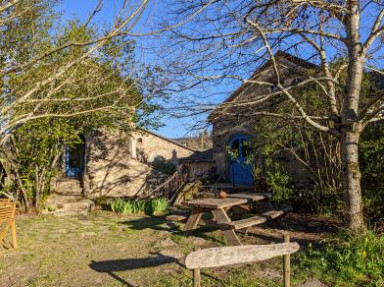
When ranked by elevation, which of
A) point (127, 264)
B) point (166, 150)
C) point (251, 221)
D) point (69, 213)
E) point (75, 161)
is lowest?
point (127, 264)

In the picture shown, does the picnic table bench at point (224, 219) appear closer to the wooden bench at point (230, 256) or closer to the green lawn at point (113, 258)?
the green lawn at point (113, 258)

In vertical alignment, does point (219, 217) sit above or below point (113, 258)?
above

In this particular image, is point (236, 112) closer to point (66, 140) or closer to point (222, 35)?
point (222, 35)

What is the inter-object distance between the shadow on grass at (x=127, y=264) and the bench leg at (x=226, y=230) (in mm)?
996

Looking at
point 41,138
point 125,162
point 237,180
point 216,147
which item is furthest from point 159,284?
point 216,147

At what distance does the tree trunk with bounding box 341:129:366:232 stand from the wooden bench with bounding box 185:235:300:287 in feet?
7.38

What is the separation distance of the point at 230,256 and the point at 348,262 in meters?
2.28

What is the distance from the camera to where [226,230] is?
18.8 feet

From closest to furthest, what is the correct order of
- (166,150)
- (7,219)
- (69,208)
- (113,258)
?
(113,258) < (7,219) < (69,208) < (166,150)

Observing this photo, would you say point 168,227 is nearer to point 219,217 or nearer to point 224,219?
point 219,217

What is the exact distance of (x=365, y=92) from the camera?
8383 millimetres

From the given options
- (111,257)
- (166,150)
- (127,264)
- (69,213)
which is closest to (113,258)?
(111,257)

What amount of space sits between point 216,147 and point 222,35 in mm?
9666

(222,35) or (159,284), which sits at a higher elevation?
(222,35)
